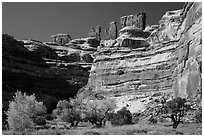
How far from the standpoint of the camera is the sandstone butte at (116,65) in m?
76.8

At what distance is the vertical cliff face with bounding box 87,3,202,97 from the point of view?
2763 inches

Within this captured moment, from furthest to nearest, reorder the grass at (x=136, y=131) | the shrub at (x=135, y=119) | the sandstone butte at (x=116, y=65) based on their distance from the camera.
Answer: the sandstone butte at (x=116, y=65) < the shrub at (x=135, y=119) < the grass at (x=136, y=131)

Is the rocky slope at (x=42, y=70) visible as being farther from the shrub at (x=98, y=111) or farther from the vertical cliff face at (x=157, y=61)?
the shrub at (x=98, y=111)

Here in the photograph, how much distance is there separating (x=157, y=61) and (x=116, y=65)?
14.3m

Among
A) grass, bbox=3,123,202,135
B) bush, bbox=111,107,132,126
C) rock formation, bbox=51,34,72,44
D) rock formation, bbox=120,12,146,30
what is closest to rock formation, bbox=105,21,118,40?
rock formation, bbox=120,12,146,30

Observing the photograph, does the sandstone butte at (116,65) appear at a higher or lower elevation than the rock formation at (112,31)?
lower

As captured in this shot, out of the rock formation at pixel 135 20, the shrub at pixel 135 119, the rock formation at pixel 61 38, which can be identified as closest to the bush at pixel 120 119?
the shrub at pixel 135 119

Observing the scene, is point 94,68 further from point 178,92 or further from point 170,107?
point 170,107

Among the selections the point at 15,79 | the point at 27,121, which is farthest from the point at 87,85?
the point at 27,121

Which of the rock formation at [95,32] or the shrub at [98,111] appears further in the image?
the rock formation at [95,32]

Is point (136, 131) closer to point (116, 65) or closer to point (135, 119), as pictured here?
point (135, 119)

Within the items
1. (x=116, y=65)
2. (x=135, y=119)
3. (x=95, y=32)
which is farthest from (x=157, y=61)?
(x=95, y=32)

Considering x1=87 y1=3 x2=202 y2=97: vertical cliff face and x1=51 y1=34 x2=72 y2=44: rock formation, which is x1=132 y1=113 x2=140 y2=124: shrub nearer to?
x1=87 y1=3 x2=202 y2=97: vertical cliff face

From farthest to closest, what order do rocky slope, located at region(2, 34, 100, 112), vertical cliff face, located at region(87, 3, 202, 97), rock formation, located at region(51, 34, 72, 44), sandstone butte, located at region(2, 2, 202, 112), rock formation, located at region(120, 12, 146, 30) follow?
rock formation, located at region(51, 34, 72, 44)
rock formation, located at region(120, 12, 146, 30)
rocky slope, located at region(2, 34, 100, 112)
sandstone butte, located at region(2, 2, 202, 112)
vertical cliff face, located at region(87, 3, 202, 97)
